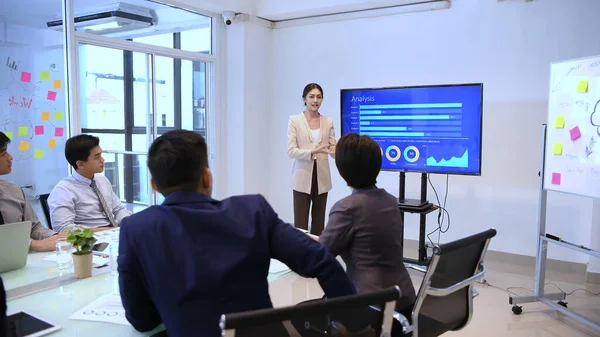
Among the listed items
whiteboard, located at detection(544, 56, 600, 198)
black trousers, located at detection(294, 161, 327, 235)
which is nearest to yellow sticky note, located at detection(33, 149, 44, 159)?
black trousers, located at detection(294, 161, 327, 235)

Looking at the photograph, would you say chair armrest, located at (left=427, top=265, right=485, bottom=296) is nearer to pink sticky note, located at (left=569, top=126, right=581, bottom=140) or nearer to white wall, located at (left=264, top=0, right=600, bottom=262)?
pink sticky note, located at (left=569, top=126, right=581, bottom=140)

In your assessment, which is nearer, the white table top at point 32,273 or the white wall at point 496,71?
the white table top at point 32,273

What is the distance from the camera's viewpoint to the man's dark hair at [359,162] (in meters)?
1.91

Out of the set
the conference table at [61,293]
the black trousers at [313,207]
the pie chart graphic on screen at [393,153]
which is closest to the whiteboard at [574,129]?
the pie chart graphic on screen at [393,153]

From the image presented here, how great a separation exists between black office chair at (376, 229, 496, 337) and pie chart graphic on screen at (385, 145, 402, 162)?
221 centimetres

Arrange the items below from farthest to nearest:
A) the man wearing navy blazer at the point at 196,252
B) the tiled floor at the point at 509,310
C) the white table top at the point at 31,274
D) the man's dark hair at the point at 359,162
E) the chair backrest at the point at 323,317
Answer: the tiled floor at the point at 509,310 → the man's dark hair at the point at 359,162 → the white table top at the point at 31,274 → the man wearing navy blazer at the point at 196,252 → the chair backrest at the point at 323,317

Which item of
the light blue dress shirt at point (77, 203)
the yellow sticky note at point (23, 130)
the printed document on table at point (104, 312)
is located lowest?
the printed document on table at point (104, 312)

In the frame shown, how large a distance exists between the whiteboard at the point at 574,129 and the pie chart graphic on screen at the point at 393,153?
3.92ft

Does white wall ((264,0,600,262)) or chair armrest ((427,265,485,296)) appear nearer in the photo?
chair armrest ((427,265,485,296))

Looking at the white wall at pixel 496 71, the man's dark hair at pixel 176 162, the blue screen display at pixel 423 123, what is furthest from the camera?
the white wall at pixel 496 71

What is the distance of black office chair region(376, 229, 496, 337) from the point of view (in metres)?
1.65

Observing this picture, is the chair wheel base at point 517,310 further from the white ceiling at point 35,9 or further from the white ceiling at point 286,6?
the white ceiling at point 35,9

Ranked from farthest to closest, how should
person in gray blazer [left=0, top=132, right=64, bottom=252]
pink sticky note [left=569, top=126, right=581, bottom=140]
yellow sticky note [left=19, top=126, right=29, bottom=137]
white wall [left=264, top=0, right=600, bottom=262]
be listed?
white wall [left=264, top=0, right=600, bottom=262] < yellow sticky note [left=19, top=126, right=29, bottom=137] < pink sticky note [left=569, top=126, right=581, bottom=140] < person in gray blazer [left=0, top=132, right=64, bottom=252]

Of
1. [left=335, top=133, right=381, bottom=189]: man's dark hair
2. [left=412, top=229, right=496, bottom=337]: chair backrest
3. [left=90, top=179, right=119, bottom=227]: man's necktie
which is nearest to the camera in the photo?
[left=412, top=229, right=496, bottom=337]: chair backrest
